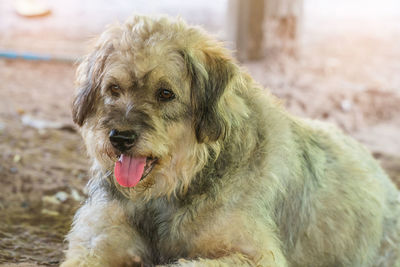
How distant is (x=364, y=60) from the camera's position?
1059 centimetres

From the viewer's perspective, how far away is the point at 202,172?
152 inches

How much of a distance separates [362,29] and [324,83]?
3484 mm

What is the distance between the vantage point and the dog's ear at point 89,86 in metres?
3.75

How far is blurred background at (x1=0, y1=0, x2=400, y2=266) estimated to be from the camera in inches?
216

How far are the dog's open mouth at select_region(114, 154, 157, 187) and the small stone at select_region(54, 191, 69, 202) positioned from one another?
212 centimetres

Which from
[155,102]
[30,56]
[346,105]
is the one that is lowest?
[346,105]

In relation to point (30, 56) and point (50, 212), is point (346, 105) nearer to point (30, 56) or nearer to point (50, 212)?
point (50, 212)

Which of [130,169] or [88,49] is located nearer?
[130,169]

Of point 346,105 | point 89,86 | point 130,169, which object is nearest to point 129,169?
point 130,169

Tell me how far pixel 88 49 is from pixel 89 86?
0.39m

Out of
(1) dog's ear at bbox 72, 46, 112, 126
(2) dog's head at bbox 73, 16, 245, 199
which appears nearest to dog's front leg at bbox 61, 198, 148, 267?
(2) dog's head at bbox 73, 16, 245, 199

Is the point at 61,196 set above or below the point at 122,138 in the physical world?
below

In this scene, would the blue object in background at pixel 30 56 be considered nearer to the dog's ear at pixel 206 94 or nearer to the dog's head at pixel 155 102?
the dog's head at pixel 155 102

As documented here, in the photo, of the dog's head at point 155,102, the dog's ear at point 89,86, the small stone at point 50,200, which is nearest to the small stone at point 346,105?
the small stone at point 50,200
